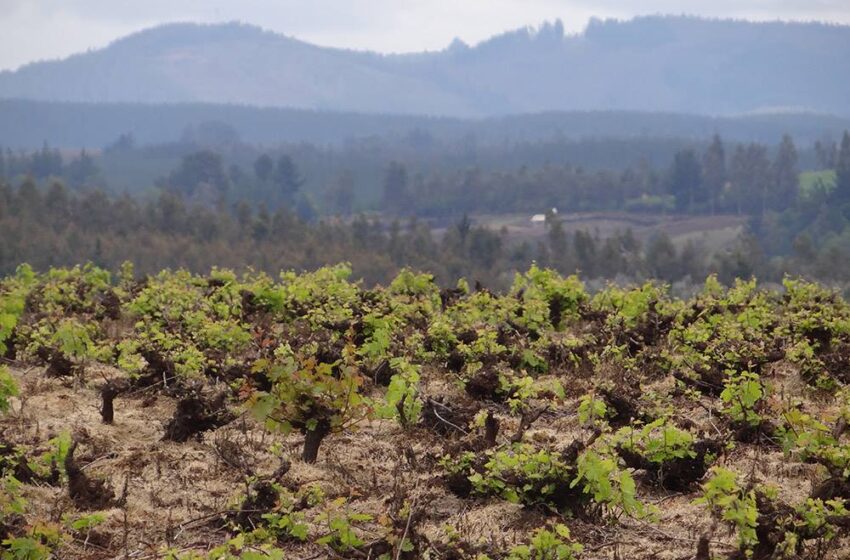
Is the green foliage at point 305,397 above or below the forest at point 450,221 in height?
above

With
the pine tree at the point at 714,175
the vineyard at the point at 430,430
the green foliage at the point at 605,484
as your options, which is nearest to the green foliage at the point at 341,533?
the vineyard at the point at 430,430

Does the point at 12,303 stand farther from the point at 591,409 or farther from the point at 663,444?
the point at 663,444

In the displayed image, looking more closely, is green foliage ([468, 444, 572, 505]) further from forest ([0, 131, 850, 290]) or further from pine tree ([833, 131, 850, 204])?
pine tree ([833, 131, 850, 204])

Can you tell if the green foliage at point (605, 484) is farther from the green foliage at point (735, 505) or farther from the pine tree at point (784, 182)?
Answer: the pine tree at point (784, 182)

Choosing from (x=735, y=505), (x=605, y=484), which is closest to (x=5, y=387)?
(x=605, y=484)

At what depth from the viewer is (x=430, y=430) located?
8859mm

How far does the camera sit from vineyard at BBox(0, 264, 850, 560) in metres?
6.38

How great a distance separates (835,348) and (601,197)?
180 metres

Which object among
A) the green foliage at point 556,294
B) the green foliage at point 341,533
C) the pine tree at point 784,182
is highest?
the green foliage at point 341,533

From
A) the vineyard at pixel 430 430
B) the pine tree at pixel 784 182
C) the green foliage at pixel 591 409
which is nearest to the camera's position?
the vineyard at pixel 430 430

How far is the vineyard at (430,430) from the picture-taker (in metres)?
6.38

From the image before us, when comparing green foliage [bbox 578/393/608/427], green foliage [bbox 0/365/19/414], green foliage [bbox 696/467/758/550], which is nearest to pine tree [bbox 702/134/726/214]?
green foliage [bbox 578/393/608/427]

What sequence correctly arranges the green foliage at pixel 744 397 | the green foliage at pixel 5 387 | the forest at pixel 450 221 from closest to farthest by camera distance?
the green foliage at pixel 5 387 → the green foliage at pixel 744 397 → the forest at pixel 450 221

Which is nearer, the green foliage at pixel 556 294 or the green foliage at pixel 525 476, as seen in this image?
the green foliage at pixel 525 476
